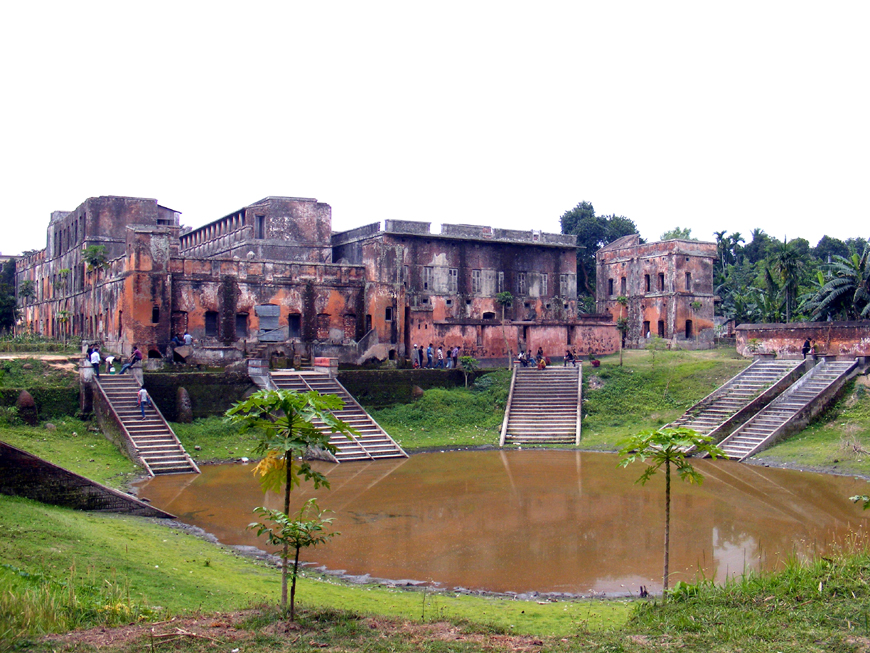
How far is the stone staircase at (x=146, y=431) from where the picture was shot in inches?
814

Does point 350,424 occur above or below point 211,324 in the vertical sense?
below

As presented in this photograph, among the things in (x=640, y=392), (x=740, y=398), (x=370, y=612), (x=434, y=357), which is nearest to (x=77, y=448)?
(x=434, y=357)

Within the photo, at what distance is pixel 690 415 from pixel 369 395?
1114 centimetres

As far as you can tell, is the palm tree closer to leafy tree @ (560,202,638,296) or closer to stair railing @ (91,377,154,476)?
leafy tree @ (560,202,638,296)

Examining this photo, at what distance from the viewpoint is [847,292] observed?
31.6m

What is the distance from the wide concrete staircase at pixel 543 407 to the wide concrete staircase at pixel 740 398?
365cm

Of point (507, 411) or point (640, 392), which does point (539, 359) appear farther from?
point (640, 392)

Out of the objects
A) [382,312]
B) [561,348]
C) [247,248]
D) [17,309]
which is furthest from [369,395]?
[17,309]

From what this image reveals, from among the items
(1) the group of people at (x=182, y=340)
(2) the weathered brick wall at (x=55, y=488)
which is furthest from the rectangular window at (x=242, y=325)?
(2) the weathered brick wall at (x=55, y=488)

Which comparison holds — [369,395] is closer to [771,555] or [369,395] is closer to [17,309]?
[771,555]

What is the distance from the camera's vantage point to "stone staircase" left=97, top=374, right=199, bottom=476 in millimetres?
20672

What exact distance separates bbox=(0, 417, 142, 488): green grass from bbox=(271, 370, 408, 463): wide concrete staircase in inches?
210

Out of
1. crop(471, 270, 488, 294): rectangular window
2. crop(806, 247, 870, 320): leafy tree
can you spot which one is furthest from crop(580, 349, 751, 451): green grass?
crop(471, 270, 488, 294): rectangular window

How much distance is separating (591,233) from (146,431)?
46293 millimetres
